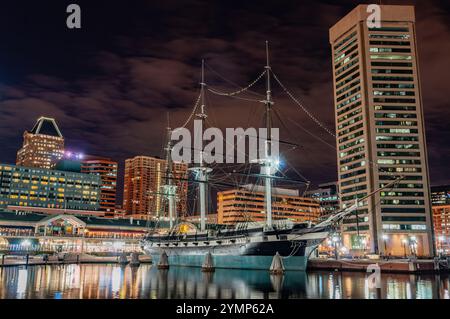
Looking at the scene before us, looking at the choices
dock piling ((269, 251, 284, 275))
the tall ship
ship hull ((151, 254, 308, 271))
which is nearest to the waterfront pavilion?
the tall ship

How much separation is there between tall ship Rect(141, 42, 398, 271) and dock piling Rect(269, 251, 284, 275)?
2.46 ft

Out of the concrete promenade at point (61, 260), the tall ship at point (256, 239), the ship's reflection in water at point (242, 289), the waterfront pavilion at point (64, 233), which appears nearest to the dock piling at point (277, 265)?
the tall ship at point (256, 239)

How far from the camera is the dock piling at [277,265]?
5112 centimetres

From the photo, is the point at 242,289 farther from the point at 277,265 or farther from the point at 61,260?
the point at 61,260

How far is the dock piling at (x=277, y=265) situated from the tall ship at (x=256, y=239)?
75cm

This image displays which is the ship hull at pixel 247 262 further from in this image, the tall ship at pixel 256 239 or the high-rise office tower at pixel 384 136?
the high-rise office tower at pixel 384 136

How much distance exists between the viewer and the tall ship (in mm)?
54438

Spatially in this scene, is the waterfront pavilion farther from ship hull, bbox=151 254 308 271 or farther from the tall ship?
ship hull, bbox=151 254 308 271

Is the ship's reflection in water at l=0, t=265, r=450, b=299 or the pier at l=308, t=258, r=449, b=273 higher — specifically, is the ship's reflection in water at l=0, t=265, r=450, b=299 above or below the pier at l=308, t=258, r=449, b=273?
below

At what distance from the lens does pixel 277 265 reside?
51500mm

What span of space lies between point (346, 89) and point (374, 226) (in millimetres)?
46740
